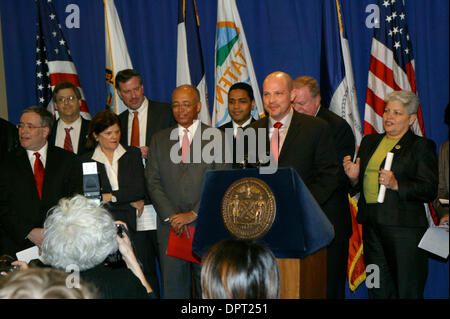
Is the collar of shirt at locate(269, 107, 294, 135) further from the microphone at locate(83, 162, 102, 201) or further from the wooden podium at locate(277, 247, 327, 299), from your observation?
the microphone at locate(83, 162, 102, 201)

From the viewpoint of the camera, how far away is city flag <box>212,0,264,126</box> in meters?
5.30

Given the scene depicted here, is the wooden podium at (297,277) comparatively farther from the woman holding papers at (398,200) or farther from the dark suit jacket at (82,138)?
the dark suit jacket at (82,138)

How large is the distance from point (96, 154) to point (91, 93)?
2110mm

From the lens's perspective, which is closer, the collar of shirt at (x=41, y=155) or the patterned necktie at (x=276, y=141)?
the patterned necktie at (x=276, y=141)

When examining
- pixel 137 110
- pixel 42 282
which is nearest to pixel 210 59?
pixel 137 110

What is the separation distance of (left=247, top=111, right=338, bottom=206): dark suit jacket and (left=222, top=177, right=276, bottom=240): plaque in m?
0.83

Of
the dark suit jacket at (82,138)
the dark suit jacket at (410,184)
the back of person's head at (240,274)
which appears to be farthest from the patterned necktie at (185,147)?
the back of person's head at (240,274)

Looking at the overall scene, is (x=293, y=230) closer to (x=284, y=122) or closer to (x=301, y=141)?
(x=301, y=141)

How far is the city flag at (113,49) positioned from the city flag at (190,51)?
0.59 meters

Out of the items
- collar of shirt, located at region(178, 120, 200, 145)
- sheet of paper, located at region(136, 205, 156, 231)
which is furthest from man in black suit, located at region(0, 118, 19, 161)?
collar of shirt, located at region(178, 120, 200, 145)

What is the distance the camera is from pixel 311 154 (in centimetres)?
352

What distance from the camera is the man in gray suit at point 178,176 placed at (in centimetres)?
409

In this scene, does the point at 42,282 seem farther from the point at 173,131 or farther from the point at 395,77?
the point at 395,77

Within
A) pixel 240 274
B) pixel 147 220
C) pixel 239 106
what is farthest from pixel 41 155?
pixel 240 274
